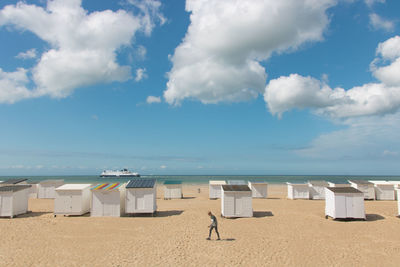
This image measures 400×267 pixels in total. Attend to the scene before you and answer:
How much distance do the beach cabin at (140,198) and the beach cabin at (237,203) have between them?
190 inches

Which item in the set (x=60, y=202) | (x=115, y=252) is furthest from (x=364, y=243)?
(x=60, y=202)

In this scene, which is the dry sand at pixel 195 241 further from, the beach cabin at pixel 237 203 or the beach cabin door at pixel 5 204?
the beach cabin door at pixel 5 204

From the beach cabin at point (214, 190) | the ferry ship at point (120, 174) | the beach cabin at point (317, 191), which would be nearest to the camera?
the beach cabin at point (317, 191)

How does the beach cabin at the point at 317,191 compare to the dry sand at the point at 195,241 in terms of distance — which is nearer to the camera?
the dry sand at the point at 195,241

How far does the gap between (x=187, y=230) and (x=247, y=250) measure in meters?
4.30

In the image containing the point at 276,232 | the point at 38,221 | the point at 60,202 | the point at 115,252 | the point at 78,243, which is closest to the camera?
the point at 115,252

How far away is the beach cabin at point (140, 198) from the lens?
18.3m

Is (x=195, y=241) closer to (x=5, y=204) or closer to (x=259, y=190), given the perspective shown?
(x=5, y=204)

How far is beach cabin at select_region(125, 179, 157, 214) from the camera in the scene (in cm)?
1827

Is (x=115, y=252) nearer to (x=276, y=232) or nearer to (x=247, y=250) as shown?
(x=247, y=250)

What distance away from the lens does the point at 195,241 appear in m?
12.9

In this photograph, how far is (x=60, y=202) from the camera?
18453mm

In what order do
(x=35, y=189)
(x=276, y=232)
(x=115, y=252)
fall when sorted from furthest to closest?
1. (x=35, y=189)
2. (x=276, y=232)
3. (x=115, y=252)

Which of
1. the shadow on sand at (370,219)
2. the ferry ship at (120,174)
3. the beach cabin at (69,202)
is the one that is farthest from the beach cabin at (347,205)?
the ferry ship at (120,174)
